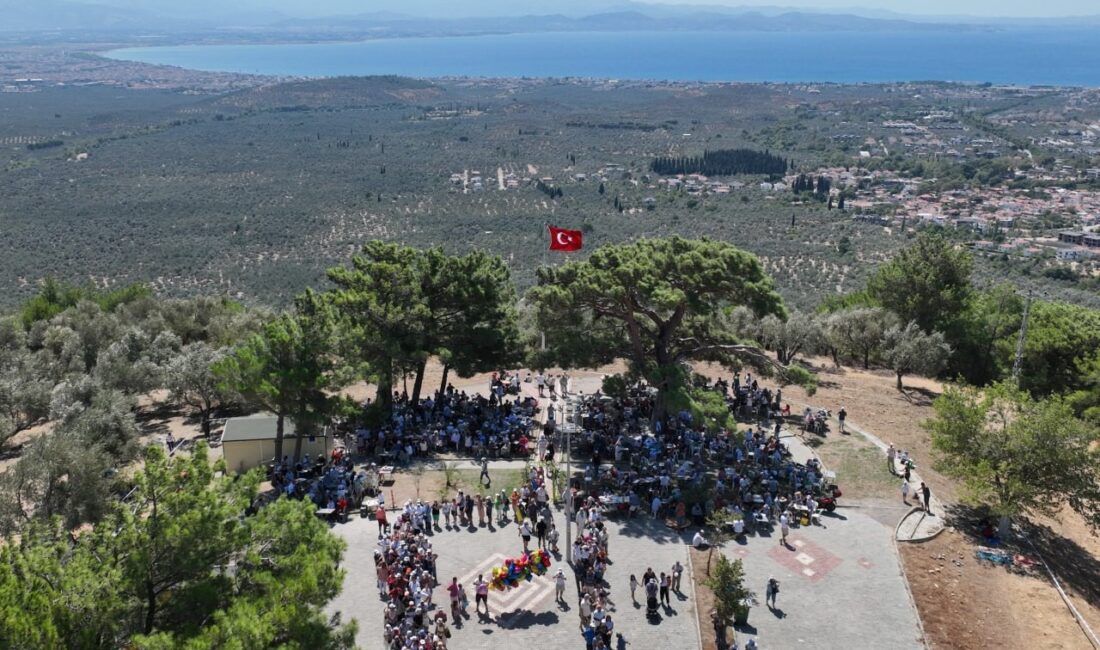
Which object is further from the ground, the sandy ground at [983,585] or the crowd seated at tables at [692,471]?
the crowd seated at tables at [692,471]

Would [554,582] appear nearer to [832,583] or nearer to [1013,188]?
[832,583]

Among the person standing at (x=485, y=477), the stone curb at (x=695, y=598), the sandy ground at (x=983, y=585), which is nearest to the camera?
the stone curb at (x=695, y=598)

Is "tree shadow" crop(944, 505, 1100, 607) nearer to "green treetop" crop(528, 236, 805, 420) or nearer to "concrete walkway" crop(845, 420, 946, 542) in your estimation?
"concrete walkway" crop(845, 420, 946, 542)

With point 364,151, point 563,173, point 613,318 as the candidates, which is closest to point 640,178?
point 563,173

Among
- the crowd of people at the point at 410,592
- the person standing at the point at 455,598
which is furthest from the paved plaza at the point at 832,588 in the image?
the crowd of people at the point at 410,592

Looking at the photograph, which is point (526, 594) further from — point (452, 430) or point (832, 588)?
point (452, 430)

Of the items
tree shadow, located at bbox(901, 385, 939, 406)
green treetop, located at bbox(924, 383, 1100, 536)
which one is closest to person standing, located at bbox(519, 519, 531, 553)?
green treetop, located at bbox(924, 383, 1100, 536)

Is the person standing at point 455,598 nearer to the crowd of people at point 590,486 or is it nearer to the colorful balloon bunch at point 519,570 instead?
the crowd of people at point 590,486
